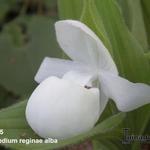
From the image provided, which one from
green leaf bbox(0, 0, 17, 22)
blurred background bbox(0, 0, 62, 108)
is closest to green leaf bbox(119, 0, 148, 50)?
blurred background bbox(0, 0, 62, 108)

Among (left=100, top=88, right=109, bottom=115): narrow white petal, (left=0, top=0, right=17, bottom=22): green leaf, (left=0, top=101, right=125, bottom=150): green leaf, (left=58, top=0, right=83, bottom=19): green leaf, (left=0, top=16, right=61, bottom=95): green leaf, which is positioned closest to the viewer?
(left=0, top=101, right=125, bottom=150): green leaf

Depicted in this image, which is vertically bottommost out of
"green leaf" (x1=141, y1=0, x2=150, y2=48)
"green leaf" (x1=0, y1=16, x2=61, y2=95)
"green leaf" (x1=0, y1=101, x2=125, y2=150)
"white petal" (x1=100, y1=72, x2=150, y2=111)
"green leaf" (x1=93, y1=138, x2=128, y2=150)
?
"green leaf" (x1=0, y1=16, x2=61, y2=95)

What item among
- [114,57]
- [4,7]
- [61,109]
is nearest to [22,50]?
[4,7]

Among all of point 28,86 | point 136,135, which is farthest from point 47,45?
point 136,135

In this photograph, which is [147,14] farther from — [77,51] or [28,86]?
[28,86]

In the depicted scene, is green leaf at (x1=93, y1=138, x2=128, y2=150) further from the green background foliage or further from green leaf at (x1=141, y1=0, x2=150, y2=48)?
green leaf at (x1=141, y1=0, x2=150, y2=48)
